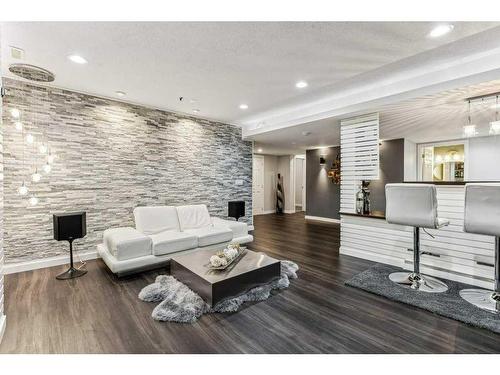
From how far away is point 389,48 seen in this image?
2.51m

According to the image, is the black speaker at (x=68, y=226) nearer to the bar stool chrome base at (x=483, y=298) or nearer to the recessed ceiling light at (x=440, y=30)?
the recessed ceiling light at (x=440, y=30)

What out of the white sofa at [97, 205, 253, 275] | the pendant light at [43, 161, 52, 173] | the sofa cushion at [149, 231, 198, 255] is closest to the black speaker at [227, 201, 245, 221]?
the white sofa at [97, 205, 253, 275]

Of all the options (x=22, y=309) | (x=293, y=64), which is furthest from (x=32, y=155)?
(x=293, y=64)

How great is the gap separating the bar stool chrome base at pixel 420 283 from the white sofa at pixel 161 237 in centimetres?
257

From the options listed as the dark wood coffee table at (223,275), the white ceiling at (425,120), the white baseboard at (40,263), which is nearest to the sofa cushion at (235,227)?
the dark wood coffee table at (223,275)

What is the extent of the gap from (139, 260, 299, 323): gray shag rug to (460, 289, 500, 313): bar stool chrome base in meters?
1.86

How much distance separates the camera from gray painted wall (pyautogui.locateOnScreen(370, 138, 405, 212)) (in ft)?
20.3

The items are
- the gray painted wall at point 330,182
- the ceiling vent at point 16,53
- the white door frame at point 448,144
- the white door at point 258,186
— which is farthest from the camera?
the white door at point 258,186

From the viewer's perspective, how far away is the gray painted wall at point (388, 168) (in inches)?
244

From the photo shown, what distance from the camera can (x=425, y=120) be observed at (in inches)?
175

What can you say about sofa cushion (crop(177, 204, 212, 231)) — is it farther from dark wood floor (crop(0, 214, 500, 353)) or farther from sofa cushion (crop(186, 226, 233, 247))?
dark wood floor (crop(0, 214, 500, 353))

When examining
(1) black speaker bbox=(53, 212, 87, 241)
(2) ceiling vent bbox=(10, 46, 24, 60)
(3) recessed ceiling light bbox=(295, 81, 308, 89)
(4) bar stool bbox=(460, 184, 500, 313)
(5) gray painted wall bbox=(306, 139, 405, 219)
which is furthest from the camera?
(5) gray painted wall bbox=(306, 139, 405, 219)

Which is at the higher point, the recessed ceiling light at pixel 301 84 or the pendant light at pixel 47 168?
the recessed ceiling light at pixel 301 84

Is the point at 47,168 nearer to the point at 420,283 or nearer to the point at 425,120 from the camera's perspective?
the point at 420,283
